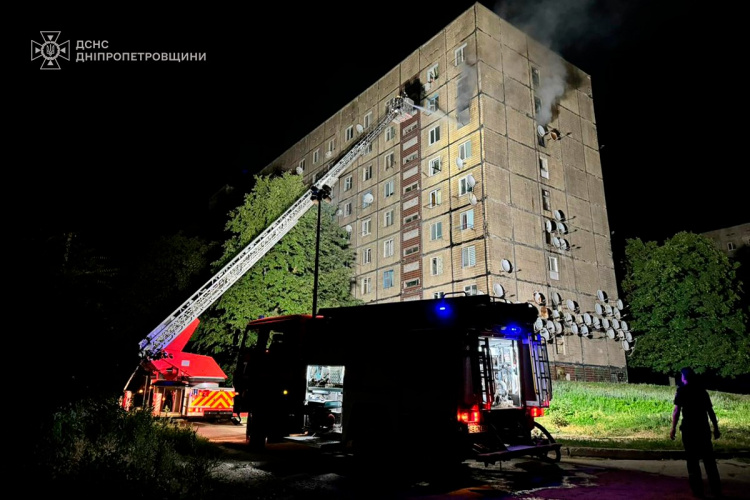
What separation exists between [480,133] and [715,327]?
20700 mm

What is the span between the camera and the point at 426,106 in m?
35.7

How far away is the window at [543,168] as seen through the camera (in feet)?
108

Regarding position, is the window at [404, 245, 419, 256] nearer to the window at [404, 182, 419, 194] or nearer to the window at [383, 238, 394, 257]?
the window at [383, 238, 394, 257]

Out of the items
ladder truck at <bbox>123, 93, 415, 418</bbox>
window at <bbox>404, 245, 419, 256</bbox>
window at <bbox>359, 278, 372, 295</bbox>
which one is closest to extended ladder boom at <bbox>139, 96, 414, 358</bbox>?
ladder truck at <bbox>123, 93, 415, 418</bbox>

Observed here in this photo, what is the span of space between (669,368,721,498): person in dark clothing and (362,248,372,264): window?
101ft

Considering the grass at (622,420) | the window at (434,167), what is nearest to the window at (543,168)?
the window at (434,167)

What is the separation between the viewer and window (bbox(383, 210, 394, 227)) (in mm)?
36803

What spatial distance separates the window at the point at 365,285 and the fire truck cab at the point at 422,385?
26.0 metres

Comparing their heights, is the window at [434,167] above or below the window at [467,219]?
above

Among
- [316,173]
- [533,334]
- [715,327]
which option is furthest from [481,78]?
[533,334]

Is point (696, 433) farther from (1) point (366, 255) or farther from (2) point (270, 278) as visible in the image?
(1) point (366, 255)

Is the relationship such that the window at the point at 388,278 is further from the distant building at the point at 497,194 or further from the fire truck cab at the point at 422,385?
the fire truck cab at the point at 422,385

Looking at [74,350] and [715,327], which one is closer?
[74,350]

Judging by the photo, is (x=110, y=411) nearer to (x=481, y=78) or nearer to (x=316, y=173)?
(x=481, y=78)
